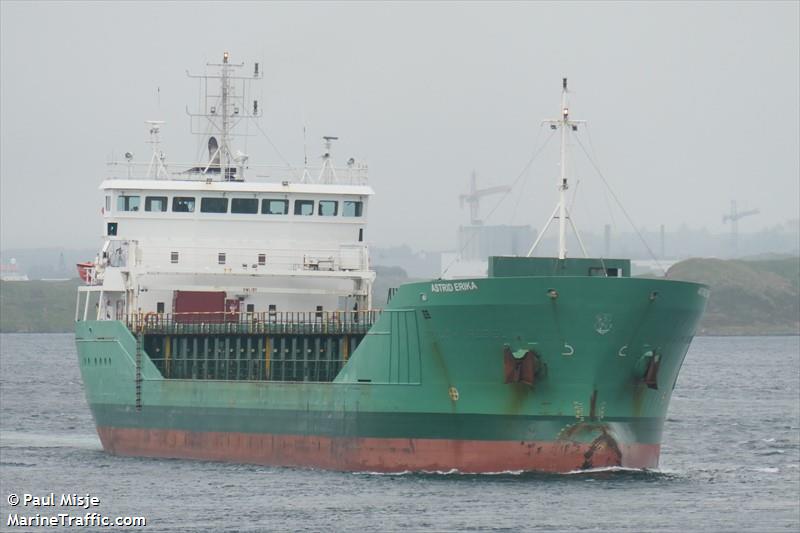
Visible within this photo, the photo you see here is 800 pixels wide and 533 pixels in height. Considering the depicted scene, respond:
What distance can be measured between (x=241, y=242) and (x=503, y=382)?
44.0 feet

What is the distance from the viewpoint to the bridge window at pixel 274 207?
157 feet

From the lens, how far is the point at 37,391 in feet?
265

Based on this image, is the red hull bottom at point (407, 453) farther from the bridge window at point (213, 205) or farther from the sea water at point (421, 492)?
the bridge window at point (213, 205)

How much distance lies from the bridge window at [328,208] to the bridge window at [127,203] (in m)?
5.55

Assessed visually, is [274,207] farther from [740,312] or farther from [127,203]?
[740,312]

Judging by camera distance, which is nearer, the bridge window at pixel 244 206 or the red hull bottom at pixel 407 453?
the red hull bottom at pixel 407 453

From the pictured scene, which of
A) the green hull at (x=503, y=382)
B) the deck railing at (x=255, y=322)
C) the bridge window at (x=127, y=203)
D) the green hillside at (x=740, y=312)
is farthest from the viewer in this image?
the green hillside at (x=740, y=312)

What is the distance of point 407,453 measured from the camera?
38.3 m

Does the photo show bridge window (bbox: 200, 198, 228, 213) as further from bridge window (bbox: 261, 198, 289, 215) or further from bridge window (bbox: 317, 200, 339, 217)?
bridge window (bbox: 317, 200, 339, 217)

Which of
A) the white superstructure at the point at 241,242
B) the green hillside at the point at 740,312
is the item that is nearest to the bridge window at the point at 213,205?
the white superstructure at the point at 241,242

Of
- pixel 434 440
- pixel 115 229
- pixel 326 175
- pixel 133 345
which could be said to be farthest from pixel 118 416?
pixel 434 440

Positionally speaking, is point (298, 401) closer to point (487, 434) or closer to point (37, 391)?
point (487, 434)

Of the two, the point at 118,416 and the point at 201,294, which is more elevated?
the point at 201,294

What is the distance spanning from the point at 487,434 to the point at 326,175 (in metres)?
14.1
